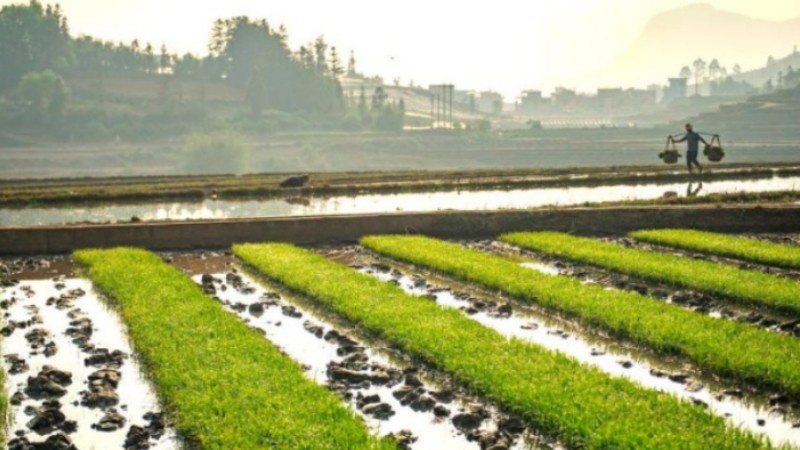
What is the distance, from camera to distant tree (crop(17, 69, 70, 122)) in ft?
532

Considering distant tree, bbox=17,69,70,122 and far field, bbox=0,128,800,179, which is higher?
distant tree, bbox=17,69,70,122

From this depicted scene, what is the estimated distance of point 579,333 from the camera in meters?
12.8

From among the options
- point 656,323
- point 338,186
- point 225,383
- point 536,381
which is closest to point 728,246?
point 656,323

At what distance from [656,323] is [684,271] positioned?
4486mm

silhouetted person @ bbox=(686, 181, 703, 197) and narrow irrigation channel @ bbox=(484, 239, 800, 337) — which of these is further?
silhouetted person @ bbox=(686, 181, 703, 197)

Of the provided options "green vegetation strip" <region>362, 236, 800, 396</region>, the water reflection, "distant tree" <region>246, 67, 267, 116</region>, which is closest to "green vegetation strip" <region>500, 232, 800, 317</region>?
Result: "green vegetation strip" <region>362, 236, 800, 396</region>

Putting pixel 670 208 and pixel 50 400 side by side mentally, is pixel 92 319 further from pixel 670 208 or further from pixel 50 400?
pixel 670 208

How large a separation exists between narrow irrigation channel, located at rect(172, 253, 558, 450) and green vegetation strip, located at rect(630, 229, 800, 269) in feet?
32.4

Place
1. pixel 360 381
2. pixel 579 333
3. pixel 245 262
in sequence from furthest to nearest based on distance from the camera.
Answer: pixel 245 262 → pixel 579 333 → pixel 360 381

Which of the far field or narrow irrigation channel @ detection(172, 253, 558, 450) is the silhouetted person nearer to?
narrow irrigation channel @ detection(172, 253, 558, 450)

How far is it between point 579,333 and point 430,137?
15394 cm

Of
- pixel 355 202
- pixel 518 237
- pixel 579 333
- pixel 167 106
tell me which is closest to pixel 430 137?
pixel 167 106

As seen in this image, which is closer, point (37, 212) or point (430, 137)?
point (37, 212)

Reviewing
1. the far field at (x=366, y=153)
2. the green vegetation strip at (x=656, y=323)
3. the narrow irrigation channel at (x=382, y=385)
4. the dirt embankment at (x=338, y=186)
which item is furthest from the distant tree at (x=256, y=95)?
the narrow irrigation channel at (x=382, y=385)
